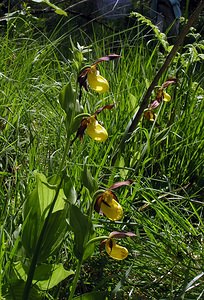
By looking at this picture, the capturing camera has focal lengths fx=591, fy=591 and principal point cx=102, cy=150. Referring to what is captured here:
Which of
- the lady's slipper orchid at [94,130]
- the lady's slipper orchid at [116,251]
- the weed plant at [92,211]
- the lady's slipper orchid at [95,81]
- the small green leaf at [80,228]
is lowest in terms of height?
the weed plant at [92,211]

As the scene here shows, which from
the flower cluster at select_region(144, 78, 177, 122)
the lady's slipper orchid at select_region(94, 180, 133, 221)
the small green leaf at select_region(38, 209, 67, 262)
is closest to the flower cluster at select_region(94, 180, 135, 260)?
the lady's slipper orchid at select_region(94, 180, 133, 221)

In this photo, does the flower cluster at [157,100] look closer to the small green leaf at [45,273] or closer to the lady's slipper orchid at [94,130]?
the lady's slipper orchid at [94,130]

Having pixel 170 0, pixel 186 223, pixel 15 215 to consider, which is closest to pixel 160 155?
pixel 186 223

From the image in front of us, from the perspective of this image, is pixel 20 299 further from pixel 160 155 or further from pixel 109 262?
pixel 160 155

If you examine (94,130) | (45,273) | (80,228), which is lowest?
(45,273)

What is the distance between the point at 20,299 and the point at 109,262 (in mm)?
244

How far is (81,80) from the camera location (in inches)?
41.4

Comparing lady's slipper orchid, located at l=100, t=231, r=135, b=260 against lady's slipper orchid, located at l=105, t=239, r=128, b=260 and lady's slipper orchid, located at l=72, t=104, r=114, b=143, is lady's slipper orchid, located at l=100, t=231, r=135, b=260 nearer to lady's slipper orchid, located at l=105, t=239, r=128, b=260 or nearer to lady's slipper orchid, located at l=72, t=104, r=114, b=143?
lady's slipper orchid, located at l=105, t=239, r=128, b=260

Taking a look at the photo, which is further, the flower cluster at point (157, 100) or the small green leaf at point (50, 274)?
the flower cluster at point (157, 100)

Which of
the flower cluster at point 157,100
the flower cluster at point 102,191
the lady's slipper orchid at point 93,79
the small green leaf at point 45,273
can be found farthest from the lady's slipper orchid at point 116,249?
the flower cluster at point 157,100

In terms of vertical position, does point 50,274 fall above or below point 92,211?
below

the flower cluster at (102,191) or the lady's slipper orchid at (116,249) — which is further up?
the flower cluster at (102,191)

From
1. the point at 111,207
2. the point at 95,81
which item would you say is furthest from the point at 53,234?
the point at 95,81

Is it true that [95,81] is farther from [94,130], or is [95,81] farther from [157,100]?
[157,100]
